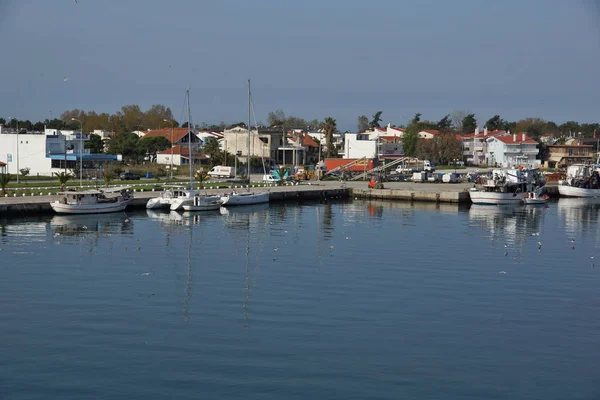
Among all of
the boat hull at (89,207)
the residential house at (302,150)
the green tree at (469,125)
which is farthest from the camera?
the green tree at (469,125)

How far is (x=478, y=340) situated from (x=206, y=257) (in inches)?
762

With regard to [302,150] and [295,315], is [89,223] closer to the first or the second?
[295,315]

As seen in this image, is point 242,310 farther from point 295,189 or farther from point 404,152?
point 404,152

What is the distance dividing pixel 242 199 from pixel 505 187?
1114 inches

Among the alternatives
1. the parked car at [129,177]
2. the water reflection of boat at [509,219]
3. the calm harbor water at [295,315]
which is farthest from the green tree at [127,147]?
the calm harbor water at [295,315]

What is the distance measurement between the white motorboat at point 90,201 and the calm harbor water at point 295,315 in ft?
25.2

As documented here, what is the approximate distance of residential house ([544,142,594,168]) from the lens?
476ft

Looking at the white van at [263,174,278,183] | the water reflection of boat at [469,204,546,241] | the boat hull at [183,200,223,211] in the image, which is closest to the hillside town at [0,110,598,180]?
the white van at [263,174,278,183]

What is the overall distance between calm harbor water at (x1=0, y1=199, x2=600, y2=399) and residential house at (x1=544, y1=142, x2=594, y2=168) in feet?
332

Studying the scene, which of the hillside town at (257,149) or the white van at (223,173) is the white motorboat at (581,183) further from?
the white van at (223,173)

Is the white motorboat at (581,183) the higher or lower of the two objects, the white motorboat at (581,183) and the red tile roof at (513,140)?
the lower

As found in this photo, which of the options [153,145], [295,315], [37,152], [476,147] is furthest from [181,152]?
[295,315]

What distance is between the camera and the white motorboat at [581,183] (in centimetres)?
8856

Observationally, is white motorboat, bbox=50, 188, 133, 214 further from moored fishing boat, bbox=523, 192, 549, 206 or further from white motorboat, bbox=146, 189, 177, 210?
moored fishing boat, bbox=523, 192, 549, 206
